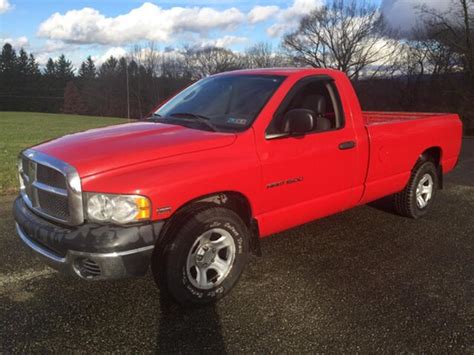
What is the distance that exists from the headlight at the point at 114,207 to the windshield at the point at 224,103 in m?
1.11

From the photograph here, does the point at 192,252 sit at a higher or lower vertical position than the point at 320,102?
lower

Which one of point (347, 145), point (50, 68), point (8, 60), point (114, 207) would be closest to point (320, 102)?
point (347, 145)

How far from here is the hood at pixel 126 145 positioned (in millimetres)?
3223

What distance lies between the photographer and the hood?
3223 mm

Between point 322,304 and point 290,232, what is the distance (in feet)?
5.87

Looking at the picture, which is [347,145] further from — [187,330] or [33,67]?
[33,67]

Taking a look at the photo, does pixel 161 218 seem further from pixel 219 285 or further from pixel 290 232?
pixel 290 232

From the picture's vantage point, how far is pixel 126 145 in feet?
11.4

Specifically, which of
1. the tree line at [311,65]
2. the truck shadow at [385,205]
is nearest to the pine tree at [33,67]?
the tree line at [311,65]

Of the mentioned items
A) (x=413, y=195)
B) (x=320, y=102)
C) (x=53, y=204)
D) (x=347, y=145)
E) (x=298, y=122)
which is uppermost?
(x=320, y=102)

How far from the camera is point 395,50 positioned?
46.0 m

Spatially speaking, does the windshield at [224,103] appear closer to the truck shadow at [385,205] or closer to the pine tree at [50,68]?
the truck shadow at [385,205]

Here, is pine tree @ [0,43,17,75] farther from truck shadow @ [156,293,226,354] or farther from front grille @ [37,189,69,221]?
truck shadow @ [156,293,226,354]

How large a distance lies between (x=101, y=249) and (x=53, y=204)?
1.98 ft
